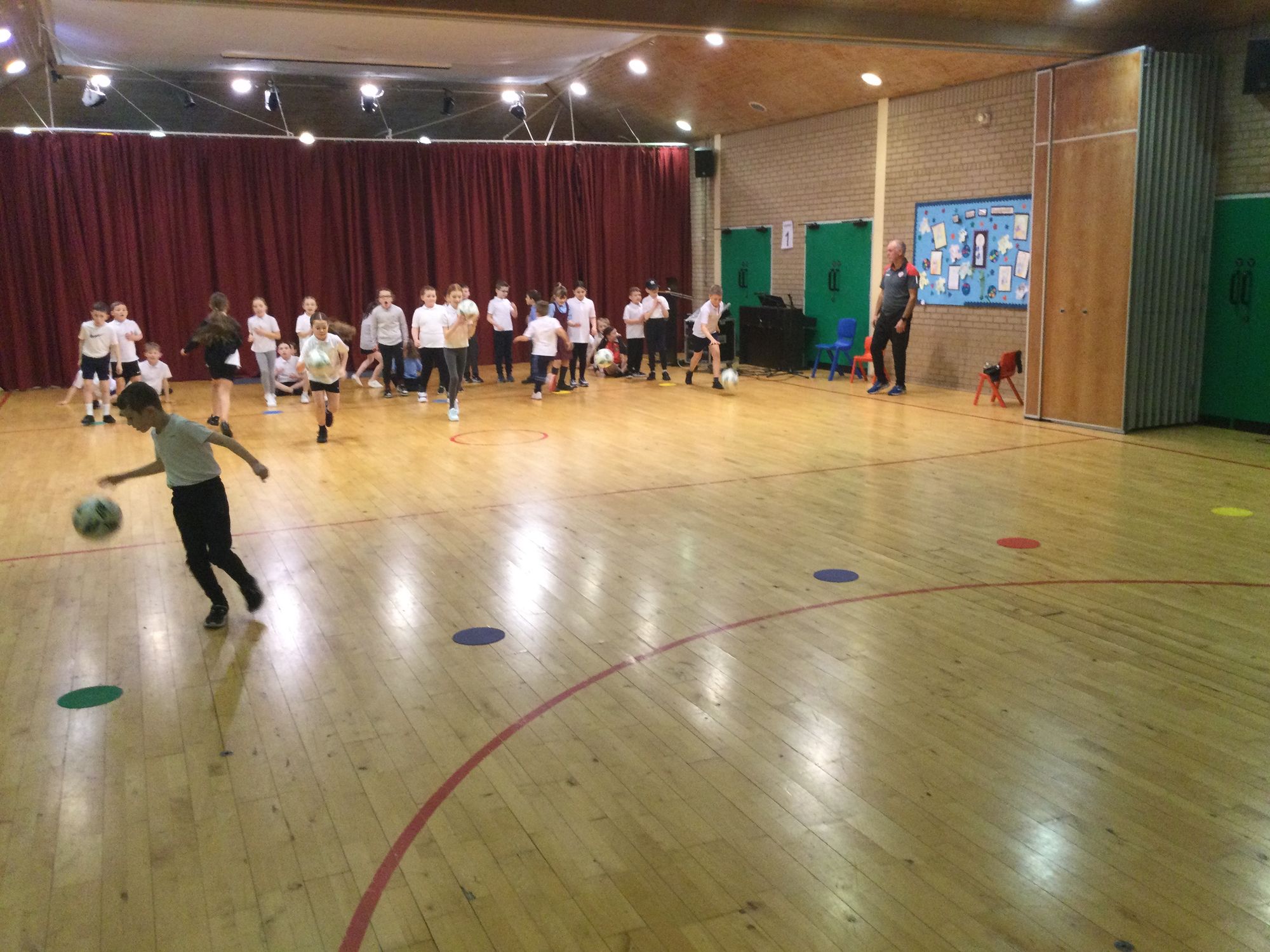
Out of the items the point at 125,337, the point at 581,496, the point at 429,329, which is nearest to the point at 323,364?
the point at 429,329

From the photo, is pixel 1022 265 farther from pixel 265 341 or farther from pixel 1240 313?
pixel 265 341

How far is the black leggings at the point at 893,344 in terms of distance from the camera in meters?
12.8

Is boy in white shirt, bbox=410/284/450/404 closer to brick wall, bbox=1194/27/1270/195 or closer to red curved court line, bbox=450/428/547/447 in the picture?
red curved court line, bbox=450/428/547/447

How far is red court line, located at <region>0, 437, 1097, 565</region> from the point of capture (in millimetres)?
6730

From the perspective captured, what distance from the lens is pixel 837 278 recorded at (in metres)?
14.9

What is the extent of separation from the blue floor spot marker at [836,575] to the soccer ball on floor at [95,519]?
12.2 feet

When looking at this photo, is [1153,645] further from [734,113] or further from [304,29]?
[734,113]

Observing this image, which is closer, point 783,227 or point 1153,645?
point 1153,645

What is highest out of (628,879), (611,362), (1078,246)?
(1078,246)

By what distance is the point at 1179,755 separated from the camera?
375 cm

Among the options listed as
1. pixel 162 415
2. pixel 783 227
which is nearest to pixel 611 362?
pixel 783 227

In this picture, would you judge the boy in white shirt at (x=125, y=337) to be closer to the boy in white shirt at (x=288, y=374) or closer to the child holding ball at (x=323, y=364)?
the boy in white shirt at (x=288, y=374)

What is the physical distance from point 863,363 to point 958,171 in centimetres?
292

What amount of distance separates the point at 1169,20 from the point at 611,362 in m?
7.53
